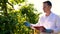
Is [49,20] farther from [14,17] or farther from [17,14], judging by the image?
[17,14]

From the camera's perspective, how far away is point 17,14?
4648mm

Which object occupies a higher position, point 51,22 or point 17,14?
point 51,22

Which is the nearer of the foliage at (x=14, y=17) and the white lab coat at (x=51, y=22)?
the white lab coat at (x=51, y=22)

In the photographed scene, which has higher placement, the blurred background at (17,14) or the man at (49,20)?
the man at (49,20)

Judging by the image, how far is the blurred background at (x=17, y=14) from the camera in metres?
3.91

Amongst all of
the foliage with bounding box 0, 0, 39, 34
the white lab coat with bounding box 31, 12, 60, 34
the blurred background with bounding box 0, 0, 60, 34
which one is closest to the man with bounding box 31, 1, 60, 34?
the white lab coat with bounding box 31, 12, 60, 34

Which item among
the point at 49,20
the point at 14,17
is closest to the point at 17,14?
the point at 14,17

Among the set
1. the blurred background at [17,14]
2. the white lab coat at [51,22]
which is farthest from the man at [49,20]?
the blurred background at [17,14]

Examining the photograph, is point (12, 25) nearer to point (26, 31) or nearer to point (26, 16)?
point (26, 31)

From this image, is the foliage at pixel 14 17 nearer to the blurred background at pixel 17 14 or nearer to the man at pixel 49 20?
the blurred background at pixel 17 14

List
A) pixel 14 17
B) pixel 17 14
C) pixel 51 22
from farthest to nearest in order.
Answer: pixel 17 14, pixel 14 17, pixel 51 22

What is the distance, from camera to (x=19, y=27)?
4285 millimetres

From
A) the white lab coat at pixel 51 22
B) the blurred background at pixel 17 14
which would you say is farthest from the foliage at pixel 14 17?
the white lab coat at pixel 51 22

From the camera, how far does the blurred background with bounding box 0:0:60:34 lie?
3.91 meters
